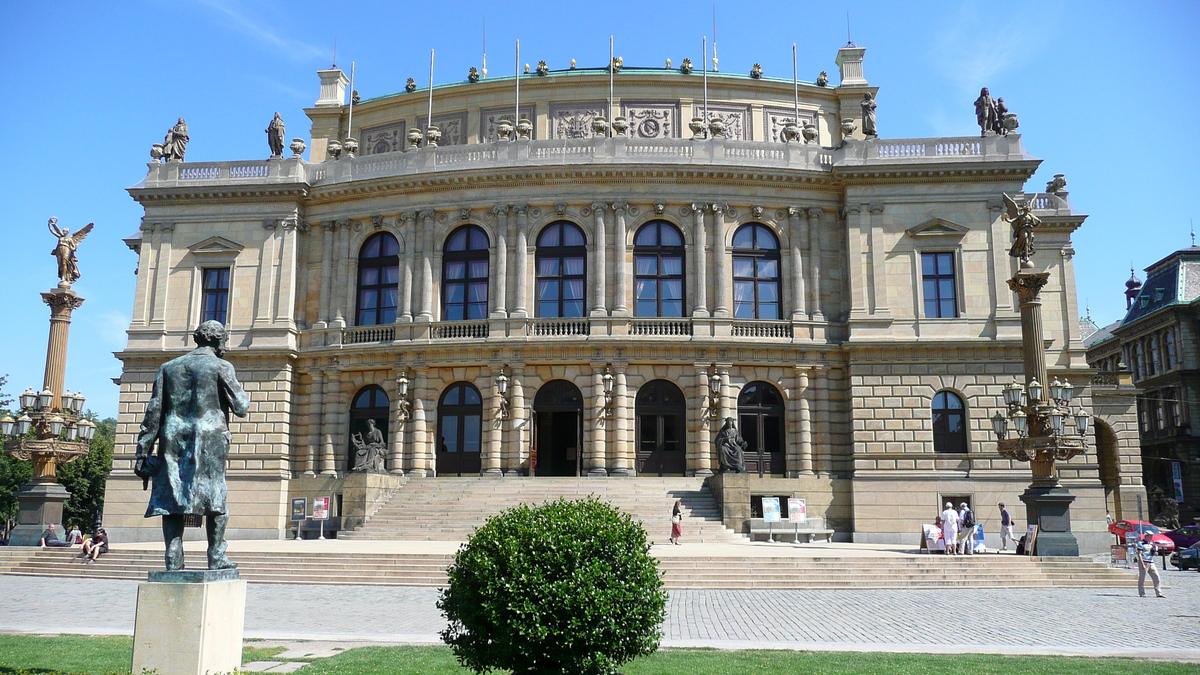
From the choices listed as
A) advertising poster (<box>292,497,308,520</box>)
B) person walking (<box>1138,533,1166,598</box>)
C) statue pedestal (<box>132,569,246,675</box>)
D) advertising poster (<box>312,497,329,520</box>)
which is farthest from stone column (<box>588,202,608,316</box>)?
statue pedestal (<box>132,569,246,675</box>)

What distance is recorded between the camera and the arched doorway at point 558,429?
124 ft

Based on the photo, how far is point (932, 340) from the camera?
36906mm

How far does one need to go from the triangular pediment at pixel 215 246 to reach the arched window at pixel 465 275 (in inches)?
368

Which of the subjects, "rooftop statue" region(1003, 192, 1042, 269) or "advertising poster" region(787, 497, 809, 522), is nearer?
"rooftop statue" region(1003, 192, 1042, 269)

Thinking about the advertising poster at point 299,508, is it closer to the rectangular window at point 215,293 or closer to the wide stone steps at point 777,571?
the wide stone steps at point 777,571

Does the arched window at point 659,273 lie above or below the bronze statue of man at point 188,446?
above

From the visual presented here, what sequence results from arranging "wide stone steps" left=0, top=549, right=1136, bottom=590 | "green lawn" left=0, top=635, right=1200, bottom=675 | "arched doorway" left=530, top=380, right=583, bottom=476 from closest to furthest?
"green lawn" left=0, top=635, right=1200, bottom=675 < "wide stone steps" left=0, top=549, right=1136, bottom=590 < "arched doorway" left=530, top=380, right=583, bottom=476

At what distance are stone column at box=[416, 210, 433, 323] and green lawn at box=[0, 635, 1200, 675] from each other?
26.1 metres

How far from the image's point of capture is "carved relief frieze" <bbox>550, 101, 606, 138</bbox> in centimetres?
4369

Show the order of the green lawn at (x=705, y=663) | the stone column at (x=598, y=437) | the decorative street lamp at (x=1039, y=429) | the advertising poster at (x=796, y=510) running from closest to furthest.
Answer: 1. the green lawn at (x=705, y=663)
2. the decorative street lamp at (x=1039, y=429)
3. the advertising poster at (x=796, y=510)
4. the stone column at (x=598, y=437)

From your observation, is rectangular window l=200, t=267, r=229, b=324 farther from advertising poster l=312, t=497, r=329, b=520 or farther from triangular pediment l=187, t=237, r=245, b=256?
advertising poster l=312, t=497, r=329, b=520

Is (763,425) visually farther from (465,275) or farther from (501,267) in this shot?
(465,275)

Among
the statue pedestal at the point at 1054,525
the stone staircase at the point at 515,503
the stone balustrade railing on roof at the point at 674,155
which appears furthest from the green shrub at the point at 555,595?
the stone balustrade railing on roof at the point at 674,155

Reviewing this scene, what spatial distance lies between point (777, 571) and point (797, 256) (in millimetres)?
17740
